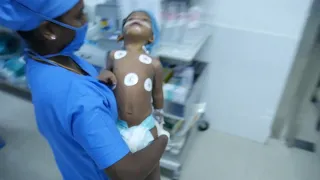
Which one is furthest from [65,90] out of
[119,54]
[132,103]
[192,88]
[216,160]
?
[216,160]

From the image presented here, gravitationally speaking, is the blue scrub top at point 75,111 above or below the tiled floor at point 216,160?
above

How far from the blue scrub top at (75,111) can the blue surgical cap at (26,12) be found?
0.12 metres

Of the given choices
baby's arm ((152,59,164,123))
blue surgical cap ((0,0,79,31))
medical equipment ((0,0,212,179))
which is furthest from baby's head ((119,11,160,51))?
blue surgical cap ((0,0,79,31))

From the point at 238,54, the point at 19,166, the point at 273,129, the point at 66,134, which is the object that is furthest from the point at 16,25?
the point at 273,129

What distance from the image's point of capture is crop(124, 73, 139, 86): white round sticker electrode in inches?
47.9

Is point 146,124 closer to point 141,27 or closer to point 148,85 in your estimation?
point 148,85

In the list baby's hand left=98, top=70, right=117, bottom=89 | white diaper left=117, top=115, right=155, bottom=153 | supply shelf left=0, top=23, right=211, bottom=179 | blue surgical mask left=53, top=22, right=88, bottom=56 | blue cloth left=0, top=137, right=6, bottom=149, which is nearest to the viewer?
blue surgical mask left=53, top=22, right=88, bottom=56

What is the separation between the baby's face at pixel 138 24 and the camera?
4.16ft

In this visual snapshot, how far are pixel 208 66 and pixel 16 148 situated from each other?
153 cm

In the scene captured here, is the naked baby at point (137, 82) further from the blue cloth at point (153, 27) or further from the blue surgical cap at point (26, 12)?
the blue surgical cap at point (26, 12)

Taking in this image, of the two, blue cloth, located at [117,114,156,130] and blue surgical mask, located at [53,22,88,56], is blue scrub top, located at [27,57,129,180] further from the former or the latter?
blue cloth, located at [117,114,156,130]

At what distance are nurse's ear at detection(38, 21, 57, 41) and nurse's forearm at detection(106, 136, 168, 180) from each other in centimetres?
37

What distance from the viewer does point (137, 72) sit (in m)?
1.24

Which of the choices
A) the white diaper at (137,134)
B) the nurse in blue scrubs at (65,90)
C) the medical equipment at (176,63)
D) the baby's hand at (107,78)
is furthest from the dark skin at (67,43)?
the medical equipment at (176,63)
